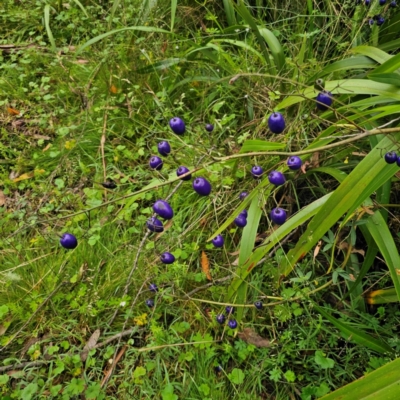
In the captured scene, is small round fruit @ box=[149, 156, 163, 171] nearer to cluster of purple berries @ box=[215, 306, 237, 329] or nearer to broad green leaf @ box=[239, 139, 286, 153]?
broad green leaf @ box=[239, 139, 286, 153]

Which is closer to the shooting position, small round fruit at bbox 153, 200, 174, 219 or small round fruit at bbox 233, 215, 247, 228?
small round fruit at bbox 153, 200, 174, 219

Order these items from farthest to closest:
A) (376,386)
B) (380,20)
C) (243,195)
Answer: (380,20) < (243,195) < (376,386)

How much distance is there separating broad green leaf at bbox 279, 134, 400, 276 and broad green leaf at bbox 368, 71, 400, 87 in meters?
0.22

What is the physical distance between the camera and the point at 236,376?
5.33 feet

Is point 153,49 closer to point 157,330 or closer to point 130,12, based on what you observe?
point 130,12

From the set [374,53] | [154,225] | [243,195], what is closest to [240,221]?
[243,195]

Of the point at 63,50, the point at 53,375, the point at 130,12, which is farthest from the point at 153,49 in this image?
the point at 53,375

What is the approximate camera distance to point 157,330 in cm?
173

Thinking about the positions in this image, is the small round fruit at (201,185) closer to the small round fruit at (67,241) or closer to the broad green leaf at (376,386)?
the small round fruit at (67,241)

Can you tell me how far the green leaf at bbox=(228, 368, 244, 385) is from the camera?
1.61m

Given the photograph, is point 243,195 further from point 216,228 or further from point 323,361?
point 323,361

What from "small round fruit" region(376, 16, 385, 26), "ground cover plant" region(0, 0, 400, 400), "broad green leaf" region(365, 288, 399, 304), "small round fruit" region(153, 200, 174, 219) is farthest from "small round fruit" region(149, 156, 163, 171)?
"small round fruit" region(376, 16, 385, 26)

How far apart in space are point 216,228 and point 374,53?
3.37ft

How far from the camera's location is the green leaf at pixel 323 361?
5.12 ft
